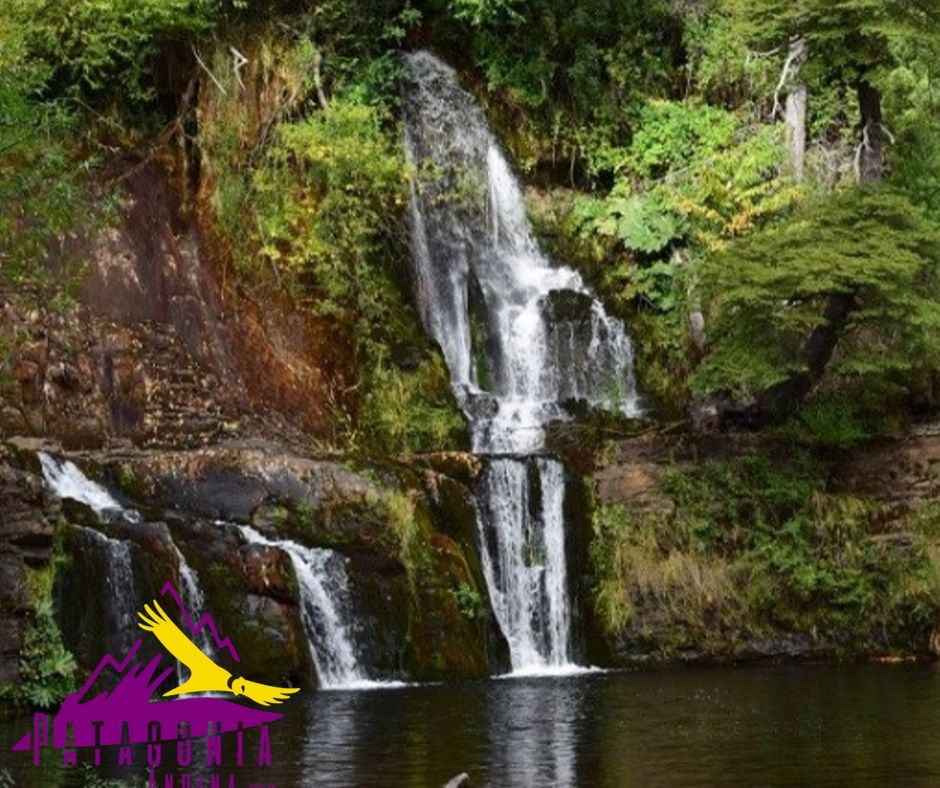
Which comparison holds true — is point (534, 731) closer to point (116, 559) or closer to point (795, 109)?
point (116, 559)

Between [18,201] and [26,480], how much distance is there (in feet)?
10.7

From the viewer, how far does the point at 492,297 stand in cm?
2694

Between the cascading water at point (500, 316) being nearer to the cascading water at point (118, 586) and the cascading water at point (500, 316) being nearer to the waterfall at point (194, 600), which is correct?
the waterfall at point (194, 600)

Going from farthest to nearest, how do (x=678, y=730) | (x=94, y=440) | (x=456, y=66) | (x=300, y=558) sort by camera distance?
(x=456, y=66) < (x=94, y=440) < (x=300, y=558) < (x=678, y=730)

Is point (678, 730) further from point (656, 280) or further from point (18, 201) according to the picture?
point (656, 280)

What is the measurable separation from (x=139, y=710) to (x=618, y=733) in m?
4.68

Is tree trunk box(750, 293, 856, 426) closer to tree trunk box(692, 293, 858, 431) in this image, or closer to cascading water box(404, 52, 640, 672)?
tree trunk box(692, 293, 858, 431)

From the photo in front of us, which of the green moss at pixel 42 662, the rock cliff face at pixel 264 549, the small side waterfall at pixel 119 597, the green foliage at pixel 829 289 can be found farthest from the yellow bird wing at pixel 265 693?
the green foliage at pixel 829 289

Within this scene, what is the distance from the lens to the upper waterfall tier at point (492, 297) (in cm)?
2597

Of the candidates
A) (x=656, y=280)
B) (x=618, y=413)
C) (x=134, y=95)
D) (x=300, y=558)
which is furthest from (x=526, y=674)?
(x=134, y=95)

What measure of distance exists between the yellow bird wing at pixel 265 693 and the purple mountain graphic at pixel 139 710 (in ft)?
0.73

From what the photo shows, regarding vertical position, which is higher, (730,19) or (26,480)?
(730,19)

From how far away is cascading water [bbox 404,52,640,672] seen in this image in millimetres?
22797

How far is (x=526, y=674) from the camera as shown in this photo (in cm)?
2122
